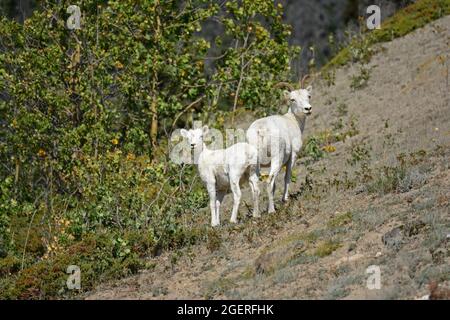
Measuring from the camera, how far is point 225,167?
15.9 m

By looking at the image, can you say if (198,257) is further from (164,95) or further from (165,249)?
(164,95)

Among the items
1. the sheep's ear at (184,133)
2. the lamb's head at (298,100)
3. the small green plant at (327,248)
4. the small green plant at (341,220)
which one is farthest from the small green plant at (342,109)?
the small green plant at (327,248)

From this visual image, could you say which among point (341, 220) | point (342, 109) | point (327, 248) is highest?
point (342, 109)

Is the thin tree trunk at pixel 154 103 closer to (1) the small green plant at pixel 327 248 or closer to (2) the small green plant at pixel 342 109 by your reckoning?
(1) the small green plant at pixel 327 248

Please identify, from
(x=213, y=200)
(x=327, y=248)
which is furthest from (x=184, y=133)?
(x=327, y=248)

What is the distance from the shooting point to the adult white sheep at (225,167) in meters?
15.8

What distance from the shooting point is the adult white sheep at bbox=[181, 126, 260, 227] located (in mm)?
15781

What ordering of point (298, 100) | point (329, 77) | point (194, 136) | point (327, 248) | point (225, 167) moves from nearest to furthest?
point (327, 248), point (225, 167), point (194, 136), point (298, 100), point (329, 77)

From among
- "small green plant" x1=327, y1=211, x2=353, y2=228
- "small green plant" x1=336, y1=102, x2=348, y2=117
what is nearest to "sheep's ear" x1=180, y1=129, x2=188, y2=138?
"small green plant" x1=327, y1=211, x2=353, y2=228

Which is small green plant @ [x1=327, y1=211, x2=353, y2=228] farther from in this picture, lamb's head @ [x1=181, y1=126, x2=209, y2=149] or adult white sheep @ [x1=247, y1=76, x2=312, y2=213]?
lamb's head @ [x1=181, y1=126, x2=209, y2=149]

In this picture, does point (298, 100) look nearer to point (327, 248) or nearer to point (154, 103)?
point (154, 103)

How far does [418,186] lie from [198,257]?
406 cm

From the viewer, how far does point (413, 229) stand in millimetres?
12828
